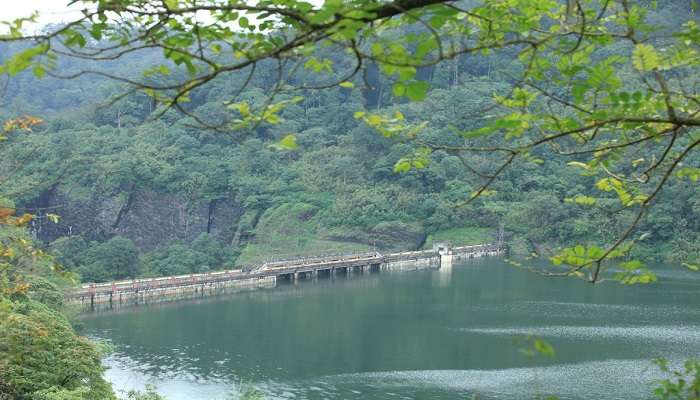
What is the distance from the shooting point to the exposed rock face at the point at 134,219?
40406 mm

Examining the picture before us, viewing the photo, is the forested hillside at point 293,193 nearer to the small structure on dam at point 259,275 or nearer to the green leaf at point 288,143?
the small structure on dam at point 259,275

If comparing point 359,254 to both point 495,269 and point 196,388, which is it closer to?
point 495,269

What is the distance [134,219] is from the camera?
40.7 metres

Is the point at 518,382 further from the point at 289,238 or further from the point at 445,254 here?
the point at 289,238

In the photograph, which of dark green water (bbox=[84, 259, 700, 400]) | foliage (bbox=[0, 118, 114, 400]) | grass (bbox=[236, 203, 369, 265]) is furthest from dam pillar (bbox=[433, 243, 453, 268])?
foliage (bbox=[0, 118, 114, 400])

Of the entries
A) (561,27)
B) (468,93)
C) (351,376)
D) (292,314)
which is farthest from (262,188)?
(561,27)

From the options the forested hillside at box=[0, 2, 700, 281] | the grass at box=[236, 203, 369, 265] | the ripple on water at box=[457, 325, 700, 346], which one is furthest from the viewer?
the forested hillside at box=[0, 2, 700, 281]

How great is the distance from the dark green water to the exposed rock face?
12184 millimetres

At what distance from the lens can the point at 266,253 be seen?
3700cm

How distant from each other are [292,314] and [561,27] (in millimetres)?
23176

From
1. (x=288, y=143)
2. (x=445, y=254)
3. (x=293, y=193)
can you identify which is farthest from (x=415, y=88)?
(x=293, y=193)

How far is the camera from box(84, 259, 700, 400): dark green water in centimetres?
1694

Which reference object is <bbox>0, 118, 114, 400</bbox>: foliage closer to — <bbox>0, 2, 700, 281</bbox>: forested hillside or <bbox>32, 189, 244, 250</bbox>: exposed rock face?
<bbox>0, 2, 700, 281</bbox>: forested hillside

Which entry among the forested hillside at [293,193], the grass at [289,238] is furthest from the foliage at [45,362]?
the grass at [289,238]
